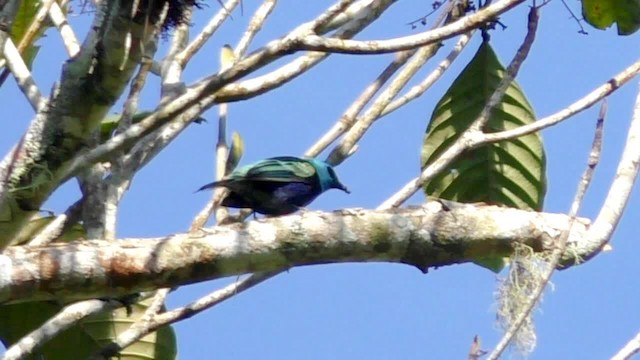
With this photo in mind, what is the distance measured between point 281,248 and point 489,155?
5.60 feet

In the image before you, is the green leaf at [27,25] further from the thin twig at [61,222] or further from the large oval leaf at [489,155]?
the large oval leaf at [489,155]

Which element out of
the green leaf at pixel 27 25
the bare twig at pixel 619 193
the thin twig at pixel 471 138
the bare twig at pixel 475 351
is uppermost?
the green leaf at pixel 27 25

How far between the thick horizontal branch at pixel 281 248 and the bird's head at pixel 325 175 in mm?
2038

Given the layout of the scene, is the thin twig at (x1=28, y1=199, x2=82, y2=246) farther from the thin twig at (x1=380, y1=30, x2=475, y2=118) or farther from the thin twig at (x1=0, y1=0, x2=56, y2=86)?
the thin twig at (x1=380, y1=30, x2=475, y2=118)

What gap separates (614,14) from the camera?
5.18 meters

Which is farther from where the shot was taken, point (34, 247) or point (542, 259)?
point (542, 259)

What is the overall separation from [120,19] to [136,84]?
511 mm

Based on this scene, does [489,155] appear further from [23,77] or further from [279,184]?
[23,77]

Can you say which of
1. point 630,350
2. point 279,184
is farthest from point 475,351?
point 279,184

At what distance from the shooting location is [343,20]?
15.2ft

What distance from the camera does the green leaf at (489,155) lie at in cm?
490

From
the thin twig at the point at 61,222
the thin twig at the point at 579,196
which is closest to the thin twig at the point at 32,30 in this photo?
the thin twig at the point at 61,222

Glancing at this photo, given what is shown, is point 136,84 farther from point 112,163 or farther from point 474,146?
point 474,146

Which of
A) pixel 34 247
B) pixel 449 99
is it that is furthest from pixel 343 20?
pixel 34 247
